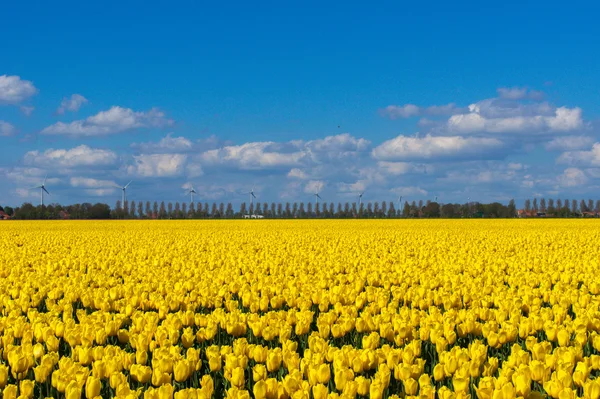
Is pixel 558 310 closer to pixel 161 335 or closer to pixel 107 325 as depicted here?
pixel 161 335

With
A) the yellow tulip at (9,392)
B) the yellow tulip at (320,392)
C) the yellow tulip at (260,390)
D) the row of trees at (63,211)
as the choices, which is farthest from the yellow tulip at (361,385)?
the row of trees at (63,211)

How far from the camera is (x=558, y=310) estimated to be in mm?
9008

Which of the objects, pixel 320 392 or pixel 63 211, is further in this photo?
pixel 63 211

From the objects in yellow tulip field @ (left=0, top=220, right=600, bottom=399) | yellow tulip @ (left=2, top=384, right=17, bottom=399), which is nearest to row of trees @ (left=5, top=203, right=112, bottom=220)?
yellow tulip field @ (left=0, top=220, right=600, bottom=399)

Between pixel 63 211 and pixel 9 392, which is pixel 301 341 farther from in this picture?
pixel 63 211

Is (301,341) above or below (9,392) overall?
below

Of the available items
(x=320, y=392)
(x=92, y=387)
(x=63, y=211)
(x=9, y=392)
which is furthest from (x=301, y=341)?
(x=63, y=211)

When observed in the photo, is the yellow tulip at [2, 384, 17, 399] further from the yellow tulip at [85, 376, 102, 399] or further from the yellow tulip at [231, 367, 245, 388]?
the yellow tulip at [231, 367, 245, 388]

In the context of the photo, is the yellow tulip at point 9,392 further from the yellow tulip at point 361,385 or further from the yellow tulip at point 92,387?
the yellow tulip at point 361,385

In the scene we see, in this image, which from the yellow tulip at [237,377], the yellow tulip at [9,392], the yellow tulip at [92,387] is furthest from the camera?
the yellow tulip at [237,377]

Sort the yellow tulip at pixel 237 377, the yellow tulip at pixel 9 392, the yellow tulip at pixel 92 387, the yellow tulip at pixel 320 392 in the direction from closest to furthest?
the yellow tulip at pixel 320 392 → the yellow tulip at pixel 9 392 → the yellow tulip at pixel 92 387 → the yellow tulip at pixel 237 377

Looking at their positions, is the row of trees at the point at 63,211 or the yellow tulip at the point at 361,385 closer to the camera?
the yellow tulip at the point at 361,385

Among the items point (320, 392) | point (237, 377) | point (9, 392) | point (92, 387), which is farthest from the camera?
point (237, 377)

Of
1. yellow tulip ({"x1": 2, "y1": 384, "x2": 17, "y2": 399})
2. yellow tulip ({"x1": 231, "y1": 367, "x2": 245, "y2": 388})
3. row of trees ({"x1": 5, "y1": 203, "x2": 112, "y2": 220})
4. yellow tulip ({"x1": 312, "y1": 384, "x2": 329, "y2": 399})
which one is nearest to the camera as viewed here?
yellow tulip ({"x1": 312, "y1": 384, "x2": 329, "y2": 399})
